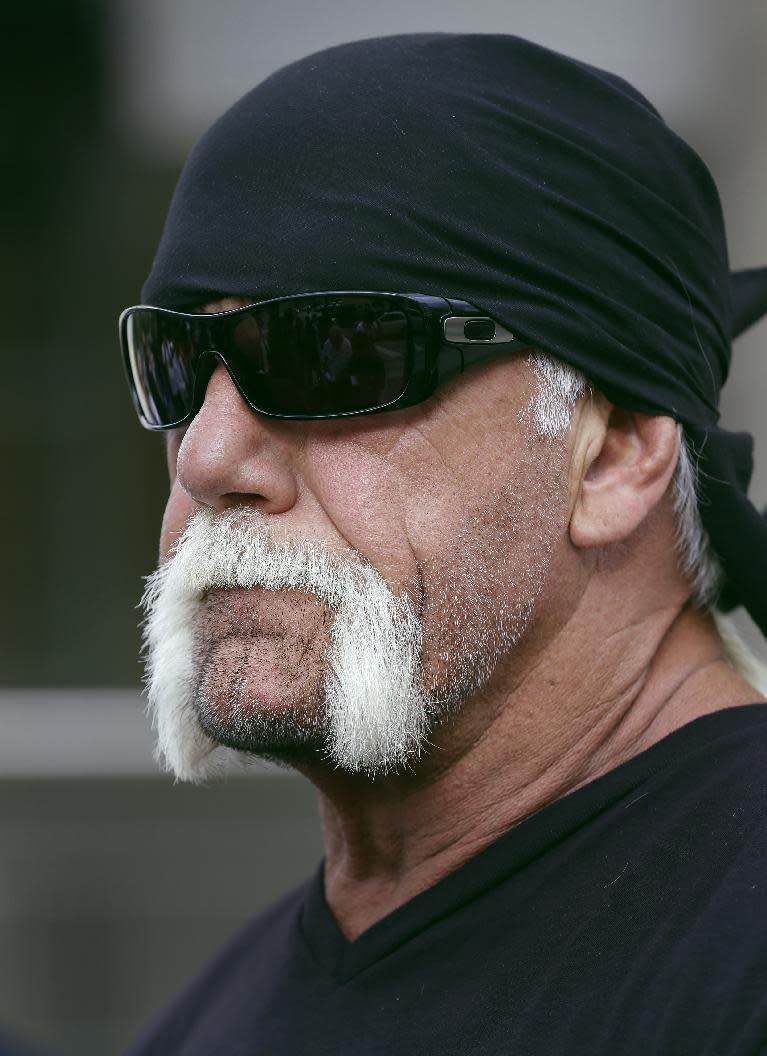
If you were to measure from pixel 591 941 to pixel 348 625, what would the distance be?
1.73 feet

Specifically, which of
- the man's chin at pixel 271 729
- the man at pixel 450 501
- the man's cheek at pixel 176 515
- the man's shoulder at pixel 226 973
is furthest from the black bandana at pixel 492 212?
the man's shoulder at pixel 226 973

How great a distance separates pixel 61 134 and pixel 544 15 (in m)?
2.42

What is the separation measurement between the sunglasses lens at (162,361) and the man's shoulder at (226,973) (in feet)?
2.75

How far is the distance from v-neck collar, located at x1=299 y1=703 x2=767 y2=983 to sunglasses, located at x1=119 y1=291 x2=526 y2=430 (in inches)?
22.9

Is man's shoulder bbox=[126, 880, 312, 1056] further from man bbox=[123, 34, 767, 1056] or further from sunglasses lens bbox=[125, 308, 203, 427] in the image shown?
sunglasses lens bbox=[125, 308, 203, 427]

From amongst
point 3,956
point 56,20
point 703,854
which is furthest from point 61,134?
point 703,854

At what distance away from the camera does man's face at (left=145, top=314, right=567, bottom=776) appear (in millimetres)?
1967

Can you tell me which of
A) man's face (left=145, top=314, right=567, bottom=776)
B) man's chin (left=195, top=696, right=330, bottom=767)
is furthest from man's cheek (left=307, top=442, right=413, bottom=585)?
man's chin (left=195, top=696, right=330, bottom=767)

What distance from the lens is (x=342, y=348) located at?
2027 mm

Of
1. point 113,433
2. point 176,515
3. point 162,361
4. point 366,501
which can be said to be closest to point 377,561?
point 366,501

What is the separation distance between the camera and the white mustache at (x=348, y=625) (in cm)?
195

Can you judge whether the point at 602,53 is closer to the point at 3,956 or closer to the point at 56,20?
the point at 56,20

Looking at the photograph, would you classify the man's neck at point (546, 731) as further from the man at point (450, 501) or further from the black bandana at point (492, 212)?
the black bandana at point (492, 212)

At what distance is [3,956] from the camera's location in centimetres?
692
